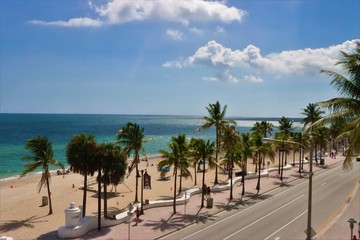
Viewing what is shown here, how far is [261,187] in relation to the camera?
43500 millimetres

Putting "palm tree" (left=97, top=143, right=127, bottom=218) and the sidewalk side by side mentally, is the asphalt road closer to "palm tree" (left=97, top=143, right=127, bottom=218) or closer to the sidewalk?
the sidewalk

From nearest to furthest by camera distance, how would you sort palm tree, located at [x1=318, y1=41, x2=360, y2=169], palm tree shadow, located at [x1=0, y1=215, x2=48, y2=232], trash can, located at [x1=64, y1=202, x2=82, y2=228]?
palm tree, located at [x1=318, y1=41, x2=360, y2=169], trash can, located at [x1=64, y1=202, x2=82, y2=228], palm tree shadow, located at [x1=0, y1=215, x2=48, y2=232]

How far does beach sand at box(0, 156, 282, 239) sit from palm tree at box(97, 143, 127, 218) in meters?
6.36

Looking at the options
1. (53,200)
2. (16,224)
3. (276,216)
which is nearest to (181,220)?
(276,216)

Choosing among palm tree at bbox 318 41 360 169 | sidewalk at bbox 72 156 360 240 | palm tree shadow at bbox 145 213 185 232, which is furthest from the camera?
palm tree shadow at bbox 145 213 185 232

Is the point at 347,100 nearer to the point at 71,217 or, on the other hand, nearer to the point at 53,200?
the point at 71,217

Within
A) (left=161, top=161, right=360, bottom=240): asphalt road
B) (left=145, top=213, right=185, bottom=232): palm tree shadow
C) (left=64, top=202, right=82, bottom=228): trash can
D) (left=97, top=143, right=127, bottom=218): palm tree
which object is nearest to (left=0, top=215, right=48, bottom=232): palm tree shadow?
(left=64, top=202, right=82, bottom=228): trash can

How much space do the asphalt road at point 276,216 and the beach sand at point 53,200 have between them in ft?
34.2

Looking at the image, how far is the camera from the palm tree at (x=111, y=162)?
26953 mm

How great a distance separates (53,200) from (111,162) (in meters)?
16.8

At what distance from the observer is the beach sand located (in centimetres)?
2873

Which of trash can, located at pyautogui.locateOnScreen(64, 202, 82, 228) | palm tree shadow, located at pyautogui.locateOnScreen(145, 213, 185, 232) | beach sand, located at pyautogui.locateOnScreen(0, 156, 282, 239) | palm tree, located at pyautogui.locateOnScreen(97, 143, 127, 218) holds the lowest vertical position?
beach sand, located at pyautogui.locateOnScreen(0, 156, 282, 239)

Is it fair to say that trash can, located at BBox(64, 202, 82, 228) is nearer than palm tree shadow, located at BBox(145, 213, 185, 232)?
Yes

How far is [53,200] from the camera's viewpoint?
39.7 m
